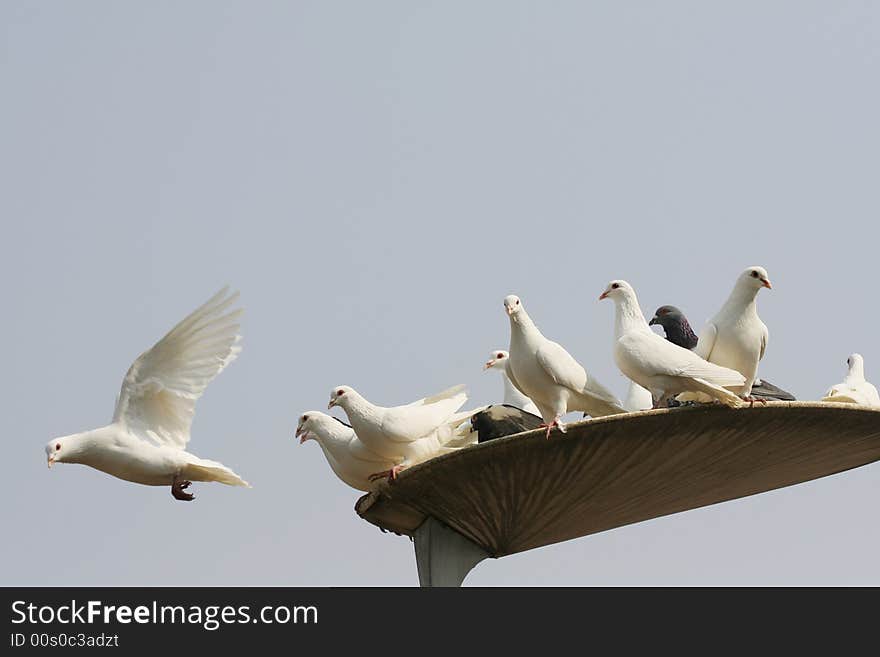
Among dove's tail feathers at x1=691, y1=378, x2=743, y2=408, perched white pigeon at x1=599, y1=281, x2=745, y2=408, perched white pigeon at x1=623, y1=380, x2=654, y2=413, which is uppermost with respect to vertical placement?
perched white pigeon at x1=623, y1=380, x2=654, y2=413

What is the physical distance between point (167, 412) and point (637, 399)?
5.60 m

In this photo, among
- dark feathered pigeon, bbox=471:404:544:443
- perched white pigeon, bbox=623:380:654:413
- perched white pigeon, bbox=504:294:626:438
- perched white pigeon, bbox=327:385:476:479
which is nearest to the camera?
perched white pigeon, bbox=504:294:626:438

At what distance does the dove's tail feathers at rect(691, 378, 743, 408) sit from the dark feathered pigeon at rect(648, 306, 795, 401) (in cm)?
126

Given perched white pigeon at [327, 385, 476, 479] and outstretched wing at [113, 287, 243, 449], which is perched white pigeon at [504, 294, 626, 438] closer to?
perched white pigeon at [327, 385, 476, 479]

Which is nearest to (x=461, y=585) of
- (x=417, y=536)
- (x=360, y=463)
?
(x=417, y=536)

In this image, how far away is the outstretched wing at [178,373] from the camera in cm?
1864

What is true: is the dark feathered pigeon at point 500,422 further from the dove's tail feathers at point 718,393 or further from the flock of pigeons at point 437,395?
the dove's tail feathers at point 718,393

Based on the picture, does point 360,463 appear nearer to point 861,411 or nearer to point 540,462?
point 540,462

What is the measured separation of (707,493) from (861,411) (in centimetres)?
207

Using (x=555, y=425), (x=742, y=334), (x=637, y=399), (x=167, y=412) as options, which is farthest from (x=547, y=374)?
(x=167, y=412)

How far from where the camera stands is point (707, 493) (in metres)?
19.2

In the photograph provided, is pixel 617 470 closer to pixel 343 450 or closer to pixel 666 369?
pixel 666 369

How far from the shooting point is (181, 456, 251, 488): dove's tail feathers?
18.6m

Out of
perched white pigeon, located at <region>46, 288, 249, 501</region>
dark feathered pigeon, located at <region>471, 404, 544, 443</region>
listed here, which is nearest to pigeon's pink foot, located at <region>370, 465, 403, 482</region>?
dark feathered pigeon, located at <region>471, 404, 544, 443</region>
